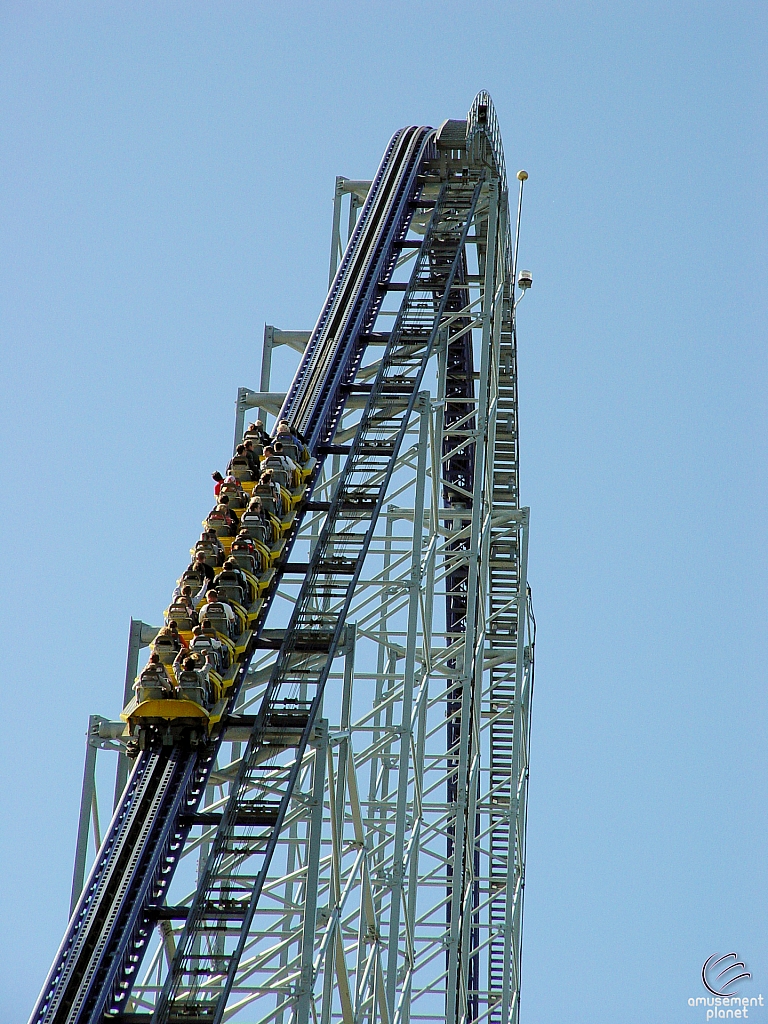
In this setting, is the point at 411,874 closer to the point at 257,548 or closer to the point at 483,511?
the point at 257,548

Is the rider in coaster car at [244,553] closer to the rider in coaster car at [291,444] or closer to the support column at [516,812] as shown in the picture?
the rider in coaster car at [291,444]

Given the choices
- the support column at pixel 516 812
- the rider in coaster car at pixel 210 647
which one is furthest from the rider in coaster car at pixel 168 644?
the support column at pixel 516 812

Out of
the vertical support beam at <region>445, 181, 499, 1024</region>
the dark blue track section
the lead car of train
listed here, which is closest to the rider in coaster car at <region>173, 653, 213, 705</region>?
the lead car of train

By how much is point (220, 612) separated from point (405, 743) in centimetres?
253

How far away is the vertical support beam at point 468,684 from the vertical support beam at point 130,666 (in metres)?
5.55

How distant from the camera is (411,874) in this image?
78.4 feet

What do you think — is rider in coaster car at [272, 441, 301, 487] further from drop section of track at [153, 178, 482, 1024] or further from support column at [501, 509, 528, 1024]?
support column at [501, 509, 528, 1024]

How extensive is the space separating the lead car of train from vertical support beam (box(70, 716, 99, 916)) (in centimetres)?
38

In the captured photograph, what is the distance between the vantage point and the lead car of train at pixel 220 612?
66.2 ft

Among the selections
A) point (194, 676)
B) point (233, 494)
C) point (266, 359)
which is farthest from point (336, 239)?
point (194, 676)

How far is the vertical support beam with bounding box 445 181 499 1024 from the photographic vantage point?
2578cm

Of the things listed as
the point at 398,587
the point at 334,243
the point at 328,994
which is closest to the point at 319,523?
the point at 398,587

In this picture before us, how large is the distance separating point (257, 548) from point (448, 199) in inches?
314

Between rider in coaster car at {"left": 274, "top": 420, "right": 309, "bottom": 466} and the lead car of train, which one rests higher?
rider in coaster car at {"left": 274, "top": 420, "right": 309, "bottom": 466}
